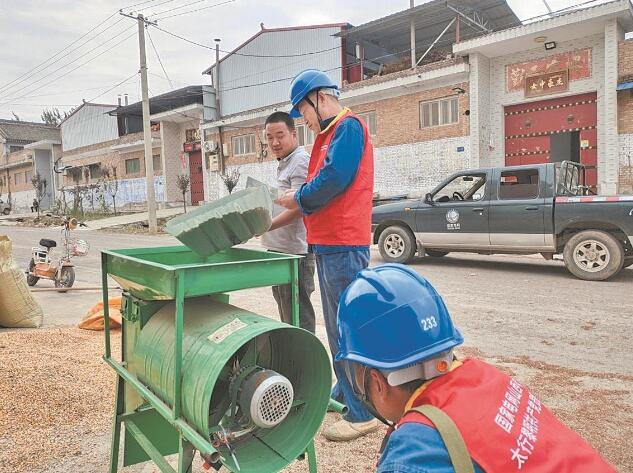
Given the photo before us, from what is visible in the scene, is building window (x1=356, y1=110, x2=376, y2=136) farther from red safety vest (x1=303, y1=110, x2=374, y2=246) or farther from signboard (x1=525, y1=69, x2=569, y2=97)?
red safety vest (x1=303, y1=110, x2=374, y2=246)

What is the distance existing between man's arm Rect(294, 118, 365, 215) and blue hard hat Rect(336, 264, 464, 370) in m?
1.45

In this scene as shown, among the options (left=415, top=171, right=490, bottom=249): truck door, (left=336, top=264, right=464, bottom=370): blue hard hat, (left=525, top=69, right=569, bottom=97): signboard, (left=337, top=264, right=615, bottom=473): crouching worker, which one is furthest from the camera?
(left=525, top=69, right=569, bottom=97): signboard

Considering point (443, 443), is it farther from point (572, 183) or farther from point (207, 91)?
point (207, 91)

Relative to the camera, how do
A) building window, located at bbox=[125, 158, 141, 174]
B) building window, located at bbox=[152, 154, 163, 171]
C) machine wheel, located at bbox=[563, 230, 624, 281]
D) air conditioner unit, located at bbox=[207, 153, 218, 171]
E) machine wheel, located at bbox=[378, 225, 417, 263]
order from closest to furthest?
1. machine wheel, located at bbox=[563, 230, 624, 281]
2. machine wheel, located at bbox=[378, 225, 417, 263]
3. air conditioner unit, located at bbox=[207, 153, 218, 171]
4. building window, located at bbox=[152, 154, 163, 171]
5. building window, located at bbox=[125, 158, 141, 174]

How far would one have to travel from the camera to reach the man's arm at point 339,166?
106 inches

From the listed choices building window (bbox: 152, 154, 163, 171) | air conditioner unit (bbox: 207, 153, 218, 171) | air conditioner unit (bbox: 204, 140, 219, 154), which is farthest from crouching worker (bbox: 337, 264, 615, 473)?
building window (bbox: 152, 154, 163, 171)

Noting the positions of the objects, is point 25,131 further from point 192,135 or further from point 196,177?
point 196,177

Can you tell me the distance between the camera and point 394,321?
4.00 feet

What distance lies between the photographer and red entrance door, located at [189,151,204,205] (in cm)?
3209

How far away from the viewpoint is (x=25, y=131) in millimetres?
50938

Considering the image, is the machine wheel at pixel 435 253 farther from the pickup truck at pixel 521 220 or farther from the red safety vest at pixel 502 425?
the red safety vest at pixel 502 425

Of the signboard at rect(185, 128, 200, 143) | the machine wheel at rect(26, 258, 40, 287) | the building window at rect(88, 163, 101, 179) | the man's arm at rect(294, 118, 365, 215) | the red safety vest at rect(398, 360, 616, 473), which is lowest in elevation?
the machine wheel at rect(26, 258, 40, 287)

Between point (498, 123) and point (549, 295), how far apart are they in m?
12.9

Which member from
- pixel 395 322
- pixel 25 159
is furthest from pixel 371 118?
pixel 25 159
